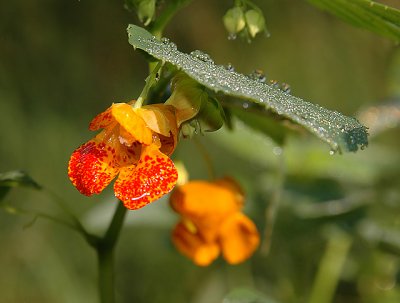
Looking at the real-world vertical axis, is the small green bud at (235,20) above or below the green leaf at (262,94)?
above

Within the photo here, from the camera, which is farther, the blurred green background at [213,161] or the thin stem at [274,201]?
the blurred green background at [213,161]

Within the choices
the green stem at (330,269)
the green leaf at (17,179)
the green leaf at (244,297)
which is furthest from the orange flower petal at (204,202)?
the green stem at (330,269)

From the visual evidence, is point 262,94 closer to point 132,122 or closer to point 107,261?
point 132,122

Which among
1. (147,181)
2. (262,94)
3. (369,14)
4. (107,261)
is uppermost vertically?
(369,14)

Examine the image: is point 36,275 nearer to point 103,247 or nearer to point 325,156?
point 325,156

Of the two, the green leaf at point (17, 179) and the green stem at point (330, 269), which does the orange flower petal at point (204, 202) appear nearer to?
the green leaf at point (17, 179)

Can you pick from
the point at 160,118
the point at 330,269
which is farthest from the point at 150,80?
the point at 330,269

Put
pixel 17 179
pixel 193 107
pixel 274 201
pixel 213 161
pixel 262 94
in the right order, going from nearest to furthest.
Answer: pixel 262 94, pixel 193 107, pixel 17 179, pixel 274 201, pixel 213 161
